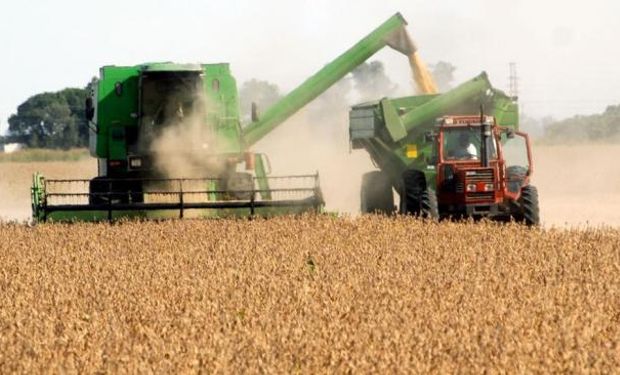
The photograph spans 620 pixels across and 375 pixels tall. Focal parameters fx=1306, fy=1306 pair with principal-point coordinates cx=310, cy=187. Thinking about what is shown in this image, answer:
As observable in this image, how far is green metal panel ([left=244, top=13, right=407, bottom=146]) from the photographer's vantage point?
2103 cm

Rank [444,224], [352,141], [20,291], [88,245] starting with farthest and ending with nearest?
[352,141]
[444,224]
[88,245]
[20,291]

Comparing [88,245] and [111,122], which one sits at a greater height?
[111,122]

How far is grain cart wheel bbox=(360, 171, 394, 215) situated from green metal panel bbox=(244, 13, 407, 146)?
1.68 meters

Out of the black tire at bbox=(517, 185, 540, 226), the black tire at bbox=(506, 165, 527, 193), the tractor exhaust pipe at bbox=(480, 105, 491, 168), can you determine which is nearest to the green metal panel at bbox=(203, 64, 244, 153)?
the tractor exhaust pipe at bbox=(480, 105, 491, 168)

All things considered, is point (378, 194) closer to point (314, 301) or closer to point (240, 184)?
point (240, 184)

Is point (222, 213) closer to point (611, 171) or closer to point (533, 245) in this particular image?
point (533, 245)

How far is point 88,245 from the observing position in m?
14.6

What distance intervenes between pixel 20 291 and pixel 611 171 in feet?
108

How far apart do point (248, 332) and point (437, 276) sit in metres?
3.37

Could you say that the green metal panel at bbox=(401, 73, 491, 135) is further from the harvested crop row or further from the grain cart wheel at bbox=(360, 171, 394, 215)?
the harvested crop row

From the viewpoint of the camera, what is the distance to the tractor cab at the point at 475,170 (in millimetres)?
17594

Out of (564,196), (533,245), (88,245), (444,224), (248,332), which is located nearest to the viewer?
(248,332)

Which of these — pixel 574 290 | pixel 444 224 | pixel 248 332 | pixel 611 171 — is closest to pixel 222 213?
pixel 444 224

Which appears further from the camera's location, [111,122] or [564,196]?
[564,196]
